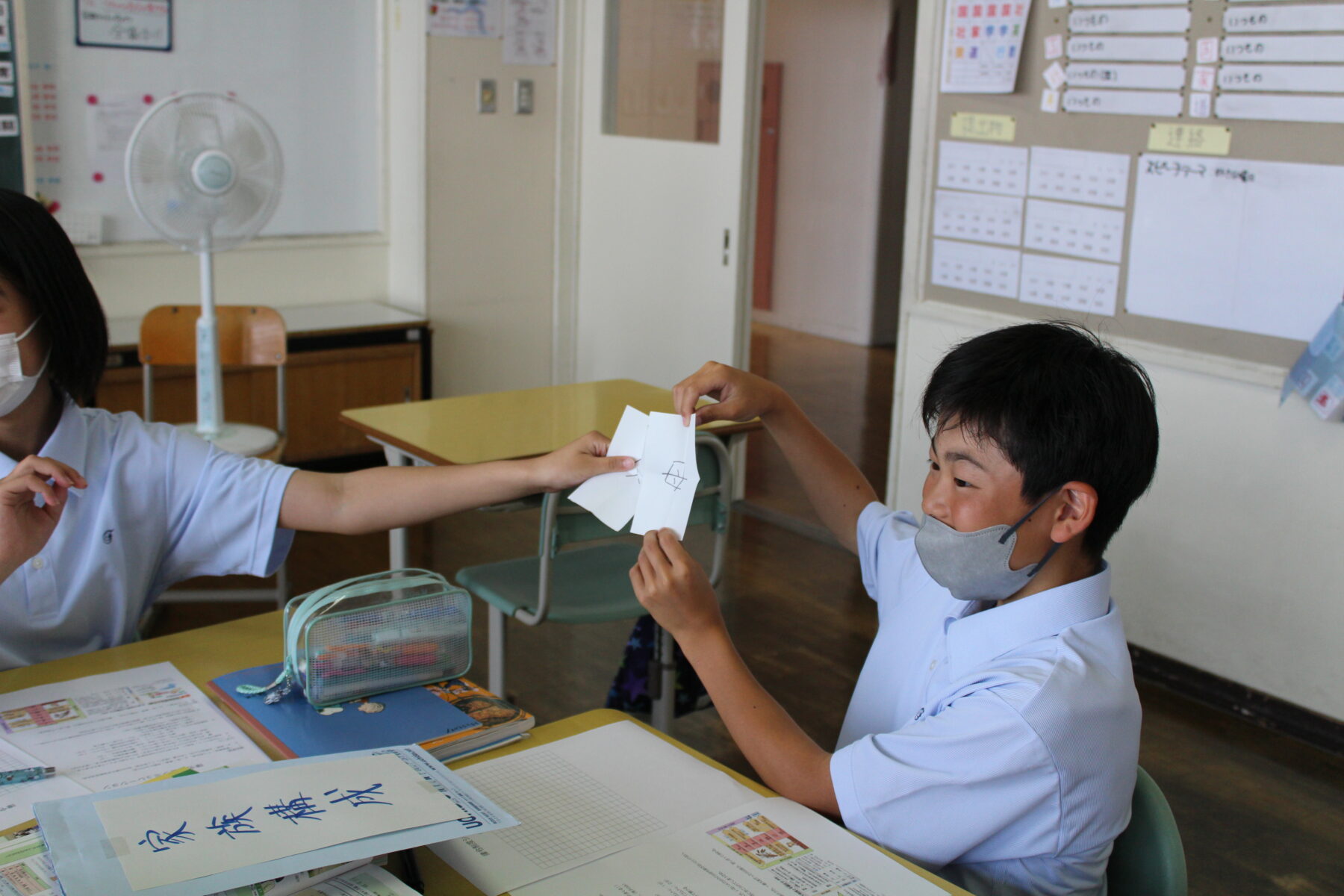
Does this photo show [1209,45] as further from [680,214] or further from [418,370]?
[418,370]

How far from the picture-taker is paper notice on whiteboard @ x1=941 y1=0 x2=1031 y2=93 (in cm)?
341

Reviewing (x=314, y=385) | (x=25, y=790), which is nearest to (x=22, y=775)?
(x=25, y=790)

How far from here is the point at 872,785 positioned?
1.19 metres

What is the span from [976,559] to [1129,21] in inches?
94.0

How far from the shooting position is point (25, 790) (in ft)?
3.89

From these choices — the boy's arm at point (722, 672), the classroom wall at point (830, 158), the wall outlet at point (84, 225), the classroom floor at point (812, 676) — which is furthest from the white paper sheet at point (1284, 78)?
the classroom wall at point (830, 158)

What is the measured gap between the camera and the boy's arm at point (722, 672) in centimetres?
126

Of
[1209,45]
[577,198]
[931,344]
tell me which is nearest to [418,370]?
[577,198]

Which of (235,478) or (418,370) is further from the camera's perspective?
(418,370)

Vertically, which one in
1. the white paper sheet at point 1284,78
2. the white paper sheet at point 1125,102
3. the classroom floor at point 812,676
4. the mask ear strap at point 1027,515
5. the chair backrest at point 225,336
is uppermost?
the white paper sheet at point 1284,78

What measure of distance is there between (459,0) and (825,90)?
3805 mm

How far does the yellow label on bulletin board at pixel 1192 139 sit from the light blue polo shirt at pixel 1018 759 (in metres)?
2.11

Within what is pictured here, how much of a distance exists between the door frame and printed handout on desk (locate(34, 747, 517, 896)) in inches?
133

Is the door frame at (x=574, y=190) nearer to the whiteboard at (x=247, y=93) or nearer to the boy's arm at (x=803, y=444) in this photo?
the whiteboard at (x=247, y=93)
